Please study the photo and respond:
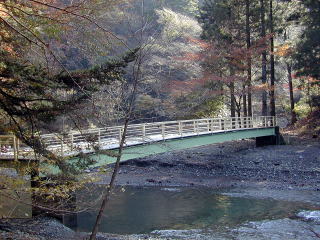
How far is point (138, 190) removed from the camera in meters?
20.4

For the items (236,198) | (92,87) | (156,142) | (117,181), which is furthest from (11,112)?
(117,181)

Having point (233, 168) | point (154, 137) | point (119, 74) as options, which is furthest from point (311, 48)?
point (119, 74)

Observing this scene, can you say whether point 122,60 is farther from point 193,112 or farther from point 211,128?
point 193,112

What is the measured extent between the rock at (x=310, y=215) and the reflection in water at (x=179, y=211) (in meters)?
0.47

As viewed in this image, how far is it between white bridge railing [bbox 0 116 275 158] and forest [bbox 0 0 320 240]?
0.80 ft

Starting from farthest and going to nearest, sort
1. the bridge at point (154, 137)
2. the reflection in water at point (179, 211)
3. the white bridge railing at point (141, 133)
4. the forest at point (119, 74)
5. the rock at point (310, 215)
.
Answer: the reflection in water at point (179, 211) < the rock at point (310, 215) < the bridge at point (154, 137) < the white bridge railing at point (141, 133) < the forest at point (119, 74)

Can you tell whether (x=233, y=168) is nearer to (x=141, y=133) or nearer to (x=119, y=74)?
(x=141, y=133)

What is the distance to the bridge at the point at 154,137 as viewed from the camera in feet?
37.7

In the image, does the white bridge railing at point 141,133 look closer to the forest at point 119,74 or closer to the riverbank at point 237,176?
the forest at point 119,74

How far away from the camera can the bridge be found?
11492 millimetres

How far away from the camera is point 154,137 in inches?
767

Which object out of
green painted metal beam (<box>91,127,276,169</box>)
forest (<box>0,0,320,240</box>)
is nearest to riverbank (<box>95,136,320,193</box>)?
forest (<box>0,0,320,240</box>)

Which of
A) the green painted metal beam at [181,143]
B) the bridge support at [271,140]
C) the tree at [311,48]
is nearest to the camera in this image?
the green painted metal beam at [181,143]

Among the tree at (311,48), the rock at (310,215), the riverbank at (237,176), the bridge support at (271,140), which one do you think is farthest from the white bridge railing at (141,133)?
the rock at (310,215)
